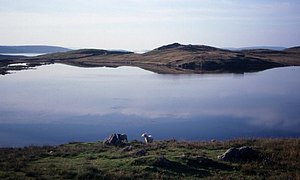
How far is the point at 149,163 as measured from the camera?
16.8 meters

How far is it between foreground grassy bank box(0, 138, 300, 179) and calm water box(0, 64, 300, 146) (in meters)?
8.35

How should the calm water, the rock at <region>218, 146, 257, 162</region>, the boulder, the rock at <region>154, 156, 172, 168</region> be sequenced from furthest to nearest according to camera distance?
the calm water → the boulder → the rock at <region>218, 146, 257, 162</region> → the rock at <region>154, 156, 172, 168</region>

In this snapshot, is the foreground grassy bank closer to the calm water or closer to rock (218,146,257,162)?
rock (218,146,257,162)

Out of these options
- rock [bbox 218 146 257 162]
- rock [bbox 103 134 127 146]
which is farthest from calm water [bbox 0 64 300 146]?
rock [bbox 218 146 257 162]

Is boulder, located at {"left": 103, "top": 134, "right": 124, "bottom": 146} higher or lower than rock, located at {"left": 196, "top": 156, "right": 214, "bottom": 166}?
lower

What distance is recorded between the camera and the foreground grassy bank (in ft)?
50.4

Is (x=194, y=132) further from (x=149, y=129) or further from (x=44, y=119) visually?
(x=44, y=119)

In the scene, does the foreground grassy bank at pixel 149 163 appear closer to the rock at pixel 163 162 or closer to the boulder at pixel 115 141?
the rock at pixel 163 162

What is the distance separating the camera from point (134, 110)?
133ft

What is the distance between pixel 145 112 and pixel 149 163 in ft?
75.0

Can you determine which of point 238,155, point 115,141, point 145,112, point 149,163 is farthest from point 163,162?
point 145,112

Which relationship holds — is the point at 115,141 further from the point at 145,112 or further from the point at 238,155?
the point at 145,112

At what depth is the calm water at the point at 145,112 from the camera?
31.3m

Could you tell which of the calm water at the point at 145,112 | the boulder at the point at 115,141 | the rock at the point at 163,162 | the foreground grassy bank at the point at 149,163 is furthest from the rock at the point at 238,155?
the calm water at the point at 145,112
